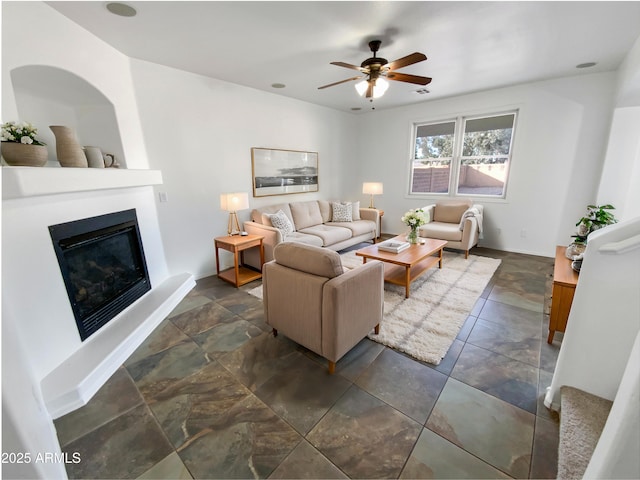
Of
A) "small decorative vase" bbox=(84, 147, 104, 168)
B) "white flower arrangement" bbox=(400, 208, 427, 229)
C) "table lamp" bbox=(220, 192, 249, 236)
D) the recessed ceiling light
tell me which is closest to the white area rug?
"white flower arrangement" bbox=(400, 208, 427, 229)

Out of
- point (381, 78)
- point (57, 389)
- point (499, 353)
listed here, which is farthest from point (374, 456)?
point (381, 78)

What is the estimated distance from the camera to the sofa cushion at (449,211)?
463 cm

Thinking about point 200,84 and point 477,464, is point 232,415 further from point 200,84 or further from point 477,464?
point 200,84

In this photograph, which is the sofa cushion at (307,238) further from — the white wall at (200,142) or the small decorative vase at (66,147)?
the small decorative vase at (66,147)

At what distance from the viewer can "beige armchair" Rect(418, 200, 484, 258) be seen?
161 inches

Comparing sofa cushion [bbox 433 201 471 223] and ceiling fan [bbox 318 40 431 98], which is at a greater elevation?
ceiling fan [bbox 318 40 431 98]

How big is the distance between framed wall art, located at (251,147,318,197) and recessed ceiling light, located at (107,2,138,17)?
2.07 meters

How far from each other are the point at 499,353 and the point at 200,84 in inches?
168

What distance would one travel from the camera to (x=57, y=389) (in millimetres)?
1635

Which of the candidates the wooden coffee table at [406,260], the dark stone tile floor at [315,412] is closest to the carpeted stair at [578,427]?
the dark stone tile floor at [315,412]

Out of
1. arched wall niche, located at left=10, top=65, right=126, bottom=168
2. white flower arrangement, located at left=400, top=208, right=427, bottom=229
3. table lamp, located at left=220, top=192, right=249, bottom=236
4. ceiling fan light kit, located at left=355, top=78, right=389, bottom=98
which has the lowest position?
white flower arrangement, located at left=400, top=208, right=427, bottom=229

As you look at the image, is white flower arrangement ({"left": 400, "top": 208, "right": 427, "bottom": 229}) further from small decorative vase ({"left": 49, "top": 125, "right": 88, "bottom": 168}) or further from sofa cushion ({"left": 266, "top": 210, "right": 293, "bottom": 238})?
small decorative vase ({"left": 49, "top": 125, "right": 88, "bottom": 168})

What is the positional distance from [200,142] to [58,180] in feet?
6.30

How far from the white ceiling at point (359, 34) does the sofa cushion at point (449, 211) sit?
1968mm
